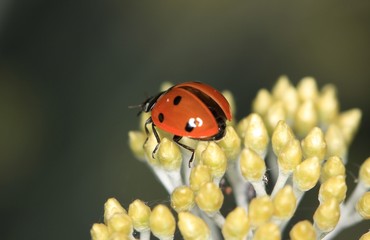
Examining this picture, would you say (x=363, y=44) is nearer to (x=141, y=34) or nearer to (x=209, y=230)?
(x=141, y=34)

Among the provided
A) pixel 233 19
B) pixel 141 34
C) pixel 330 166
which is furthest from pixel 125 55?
pixel 330 166

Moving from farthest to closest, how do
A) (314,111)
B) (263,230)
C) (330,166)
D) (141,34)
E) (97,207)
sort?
(141,34), (97,207), (314,111), (330,166), (263,230)

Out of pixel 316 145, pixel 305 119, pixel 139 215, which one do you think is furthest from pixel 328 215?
→ pixel 305 119

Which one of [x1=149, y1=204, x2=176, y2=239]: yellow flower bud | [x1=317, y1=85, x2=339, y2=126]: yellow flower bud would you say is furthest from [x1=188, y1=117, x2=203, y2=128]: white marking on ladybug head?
[x1=317, y1=85, x2=339, y2=126]: yellow flower bud

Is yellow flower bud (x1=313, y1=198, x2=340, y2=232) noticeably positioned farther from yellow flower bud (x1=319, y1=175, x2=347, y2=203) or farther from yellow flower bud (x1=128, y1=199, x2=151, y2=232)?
yellow flower bud (x1=128, y1=199, x2=151, y2=232)

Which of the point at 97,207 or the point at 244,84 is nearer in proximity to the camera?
the point at 97,207

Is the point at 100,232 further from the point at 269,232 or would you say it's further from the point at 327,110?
the point at 327,110
